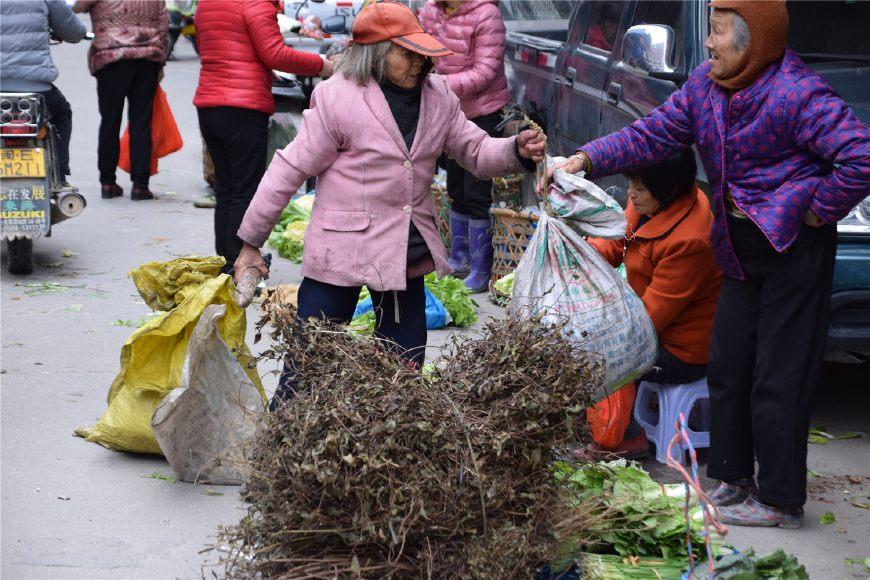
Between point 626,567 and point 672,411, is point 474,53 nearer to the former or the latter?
point 672,411

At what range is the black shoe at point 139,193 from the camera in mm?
10438

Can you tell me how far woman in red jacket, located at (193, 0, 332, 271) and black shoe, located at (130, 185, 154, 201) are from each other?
3.52 m

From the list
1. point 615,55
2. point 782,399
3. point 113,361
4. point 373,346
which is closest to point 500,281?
point 615,55

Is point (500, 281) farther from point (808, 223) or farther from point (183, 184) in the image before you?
point (183, 184)

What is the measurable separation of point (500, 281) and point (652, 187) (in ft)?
8.57

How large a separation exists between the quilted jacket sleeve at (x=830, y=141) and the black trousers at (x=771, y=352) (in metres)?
0.20

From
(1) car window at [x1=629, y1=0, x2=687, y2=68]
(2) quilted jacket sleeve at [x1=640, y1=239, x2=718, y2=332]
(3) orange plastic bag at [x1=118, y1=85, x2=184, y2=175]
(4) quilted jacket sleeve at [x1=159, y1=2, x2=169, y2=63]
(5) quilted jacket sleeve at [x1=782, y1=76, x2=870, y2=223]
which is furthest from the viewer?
(3) orange plastic bag at [x1=118, y1=85, x2=184, y2=175]

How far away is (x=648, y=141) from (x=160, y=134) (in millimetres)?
7044

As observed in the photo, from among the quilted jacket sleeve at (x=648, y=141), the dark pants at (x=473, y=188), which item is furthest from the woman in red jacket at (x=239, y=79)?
the quilted jacket sleeve at (x=648, y=141)

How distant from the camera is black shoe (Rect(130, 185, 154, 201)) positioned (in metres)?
10.4

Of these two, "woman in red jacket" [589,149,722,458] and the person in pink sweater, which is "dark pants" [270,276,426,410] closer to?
"woman in red jacket" [589,149,722,458]

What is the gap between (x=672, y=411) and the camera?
4.73 metres

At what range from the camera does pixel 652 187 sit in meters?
4.56

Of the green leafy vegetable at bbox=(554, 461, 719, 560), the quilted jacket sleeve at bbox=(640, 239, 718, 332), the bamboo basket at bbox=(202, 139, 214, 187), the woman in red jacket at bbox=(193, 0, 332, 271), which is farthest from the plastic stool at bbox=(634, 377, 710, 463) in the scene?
the bamboo basket at bbox=(202, 139, 214, 187)
